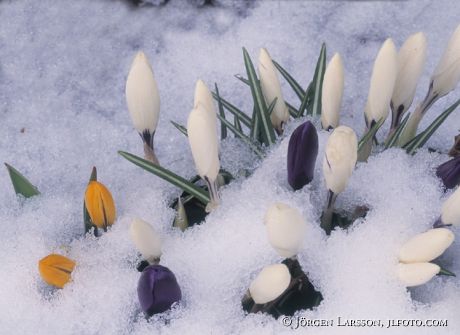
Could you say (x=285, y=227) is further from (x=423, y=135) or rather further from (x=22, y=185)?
(x=22, y=185)

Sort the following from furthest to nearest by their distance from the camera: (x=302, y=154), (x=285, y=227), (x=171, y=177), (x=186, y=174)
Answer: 1. (x=186, y=174)
2. (x=171, y=177)
3. (x=302, y=154)
4. (x=285, y=227)

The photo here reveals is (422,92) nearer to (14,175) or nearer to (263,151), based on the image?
(263,151)

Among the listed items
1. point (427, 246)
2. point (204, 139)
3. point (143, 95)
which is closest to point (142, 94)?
point (143, 95)

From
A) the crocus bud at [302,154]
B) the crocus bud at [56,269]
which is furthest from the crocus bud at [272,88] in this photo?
the crocus bud at [56,269]

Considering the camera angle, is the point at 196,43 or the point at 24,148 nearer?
the point at 24,148

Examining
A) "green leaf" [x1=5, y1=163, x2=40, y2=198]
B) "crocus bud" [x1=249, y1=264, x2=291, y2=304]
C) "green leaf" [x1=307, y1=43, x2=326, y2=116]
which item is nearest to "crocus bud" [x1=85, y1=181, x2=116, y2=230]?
"green leaf" [x1=5, y1=163, x2=40, y2=198]

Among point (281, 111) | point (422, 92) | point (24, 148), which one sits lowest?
point (24, 148)

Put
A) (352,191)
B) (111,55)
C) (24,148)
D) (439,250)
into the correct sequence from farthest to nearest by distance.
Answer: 1. (111,55)
2. (24,148)
3. (352,191)
4. (439,250)

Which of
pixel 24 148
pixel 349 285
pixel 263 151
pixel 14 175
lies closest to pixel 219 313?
pixel 349 285
